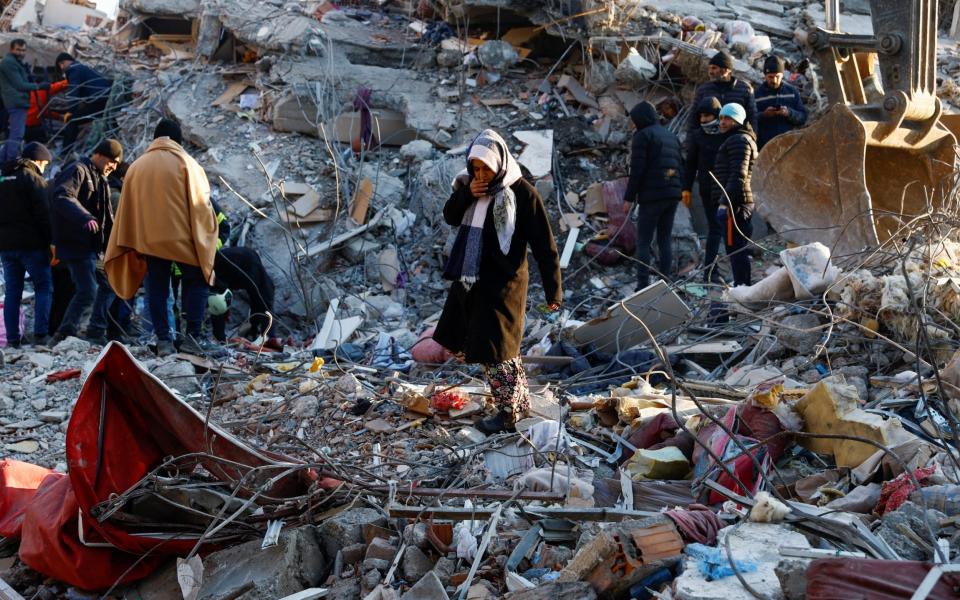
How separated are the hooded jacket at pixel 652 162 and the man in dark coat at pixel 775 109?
4.18 ft

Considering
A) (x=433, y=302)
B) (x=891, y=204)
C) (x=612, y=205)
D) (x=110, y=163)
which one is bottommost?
(x=433, y=302)

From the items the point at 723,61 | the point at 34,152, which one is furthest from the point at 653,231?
the point at 34,152

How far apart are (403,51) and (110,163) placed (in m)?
5.41

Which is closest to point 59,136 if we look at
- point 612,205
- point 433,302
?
point 433,302

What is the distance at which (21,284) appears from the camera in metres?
7.81

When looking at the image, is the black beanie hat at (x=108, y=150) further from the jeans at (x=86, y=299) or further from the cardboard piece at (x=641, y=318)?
the cardboard piece at (x=641, y=318)

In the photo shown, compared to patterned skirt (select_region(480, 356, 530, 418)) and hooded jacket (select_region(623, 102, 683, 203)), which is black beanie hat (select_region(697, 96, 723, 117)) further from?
patterned skirt (select_region(480, 356, 530, 418))

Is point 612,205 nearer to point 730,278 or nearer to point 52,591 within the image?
point 730,278

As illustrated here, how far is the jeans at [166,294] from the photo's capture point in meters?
6.90

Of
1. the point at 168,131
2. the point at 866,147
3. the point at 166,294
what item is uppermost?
the point at 168,131

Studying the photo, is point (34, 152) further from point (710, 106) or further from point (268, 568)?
point (710, 106)

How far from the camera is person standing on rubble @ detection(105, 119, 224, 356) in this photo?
6.73 m

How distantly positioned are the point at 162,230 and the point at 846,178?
473 cm

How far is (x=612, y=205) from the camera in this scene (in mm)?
9625
